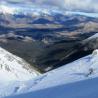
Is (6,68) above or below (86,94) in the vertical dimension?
below

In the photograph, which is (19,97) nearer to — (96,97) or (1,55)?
(96,97)

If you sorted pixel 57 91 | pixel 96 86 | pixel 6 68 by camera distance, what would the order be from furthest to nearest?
1. pixel 6 68
2. pixel 57 91
3. pixel 96 86

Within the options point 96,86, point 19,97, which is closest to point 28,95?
point 19,97

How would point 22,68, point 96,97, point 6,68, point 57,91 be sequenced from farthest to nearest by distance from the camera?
1. point 22,68
2. point 6,68
3. point 57,91
4. point 96,97

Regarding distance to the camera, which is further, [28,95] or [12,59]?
[12,59]

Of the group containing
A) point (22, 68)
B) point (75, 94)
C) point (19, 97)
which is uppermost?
point (75, 94)

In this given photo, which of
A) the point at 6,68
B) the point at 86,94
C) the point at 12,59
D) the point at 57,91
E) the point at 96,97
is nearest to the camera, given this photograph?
the point at 96,97

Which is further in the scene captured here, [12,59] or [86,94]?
[12,59]

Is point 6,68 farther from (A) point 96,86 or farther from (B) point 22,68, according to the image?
(A) point 96,86

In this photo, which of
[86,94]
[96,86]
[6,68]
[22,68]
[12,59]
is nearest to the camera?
[86,94]

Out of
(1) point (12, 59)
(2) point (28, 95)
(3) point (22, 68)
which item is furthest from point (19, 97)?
(1) point (12, 59)
